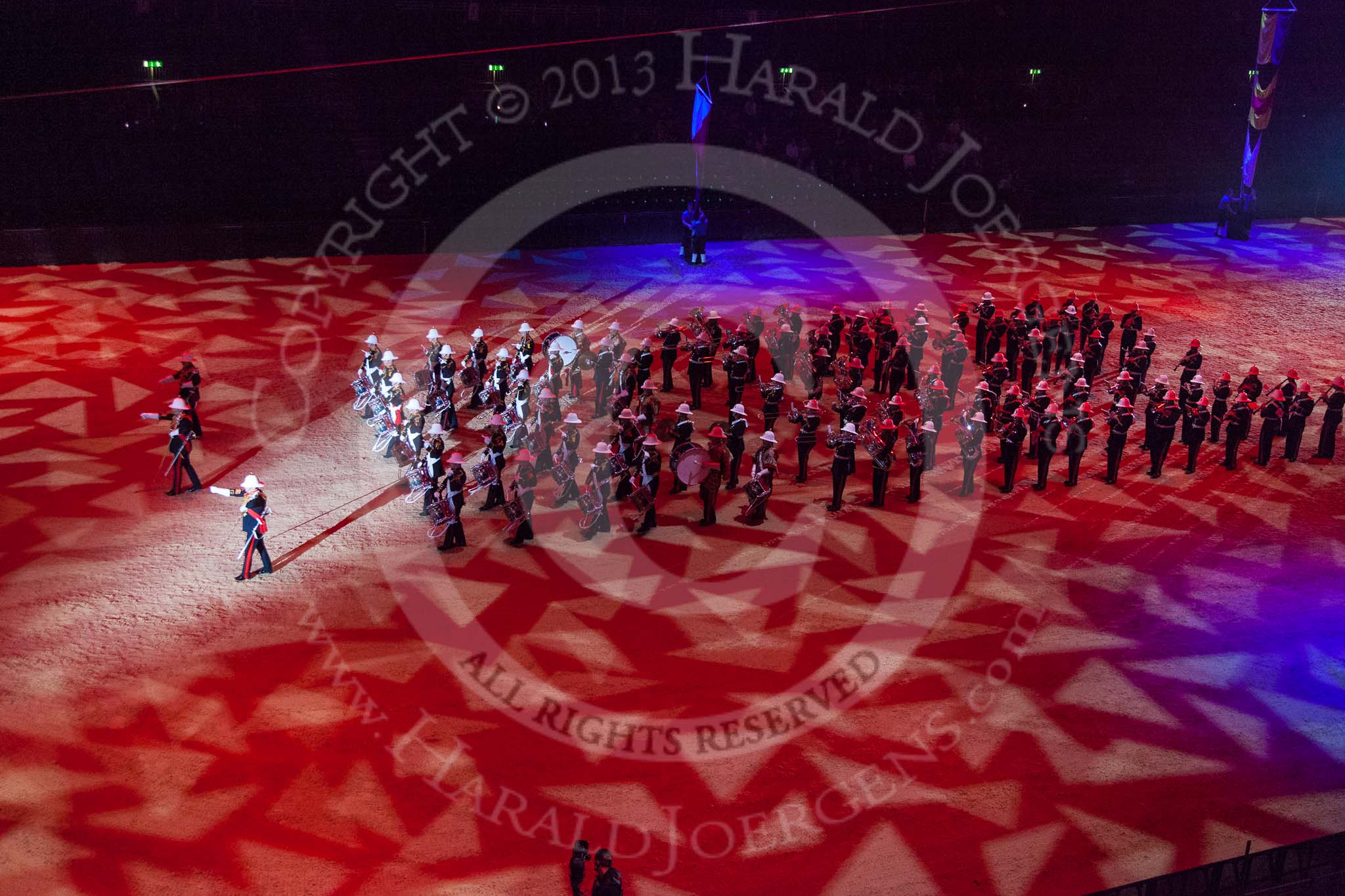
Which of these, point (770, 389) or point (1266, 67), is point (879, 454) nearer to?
point (770, 389)

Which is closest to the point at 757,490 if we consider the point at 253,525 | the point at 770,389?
the point at 770,389

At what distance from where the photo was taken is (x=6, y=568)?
14758 millimetres

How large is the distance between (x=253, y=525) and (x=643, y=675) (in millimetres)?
5487

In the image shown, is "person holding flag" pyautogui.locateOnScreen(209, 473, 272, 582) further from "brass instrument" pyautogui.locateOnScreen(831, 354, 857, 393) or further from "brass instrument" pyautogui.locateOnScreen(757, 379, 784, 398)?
"brass instrument" pyautogui.locateOnScreen(831, 354, 857, 393)

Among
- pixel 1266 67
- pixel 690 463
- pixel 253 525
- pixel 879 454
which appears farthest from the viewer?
pixel 1266 67

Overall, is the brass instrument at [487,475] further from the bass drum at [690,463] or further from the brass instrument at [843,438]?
the brass instrument at [843,438]

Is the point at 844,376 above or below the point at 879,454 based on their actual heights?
above

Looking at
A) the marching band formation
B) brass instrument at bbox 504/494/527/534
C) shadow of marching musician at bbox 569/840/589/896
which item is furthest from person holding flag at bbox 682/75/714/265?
shadow of marching musician at bbox 569/840/589/896

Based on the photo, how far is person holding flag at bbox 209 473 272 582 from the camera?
47.0 ft

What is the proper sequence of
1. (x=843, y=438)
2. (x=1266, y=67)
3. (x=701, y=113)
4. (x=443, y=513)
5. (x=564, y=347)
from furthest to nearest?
(x=1266, y=67), (x=701, y=113), (x=564, y=347), (x=843, y=438), (x=443, y=513)

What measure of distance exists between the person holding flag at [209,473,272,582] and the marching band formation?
7.25 feet

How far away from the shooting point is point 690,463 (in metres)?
16.8

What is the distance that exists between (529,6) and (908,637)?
2292 cm

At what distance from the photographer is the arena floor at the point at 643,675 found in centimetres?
1059
